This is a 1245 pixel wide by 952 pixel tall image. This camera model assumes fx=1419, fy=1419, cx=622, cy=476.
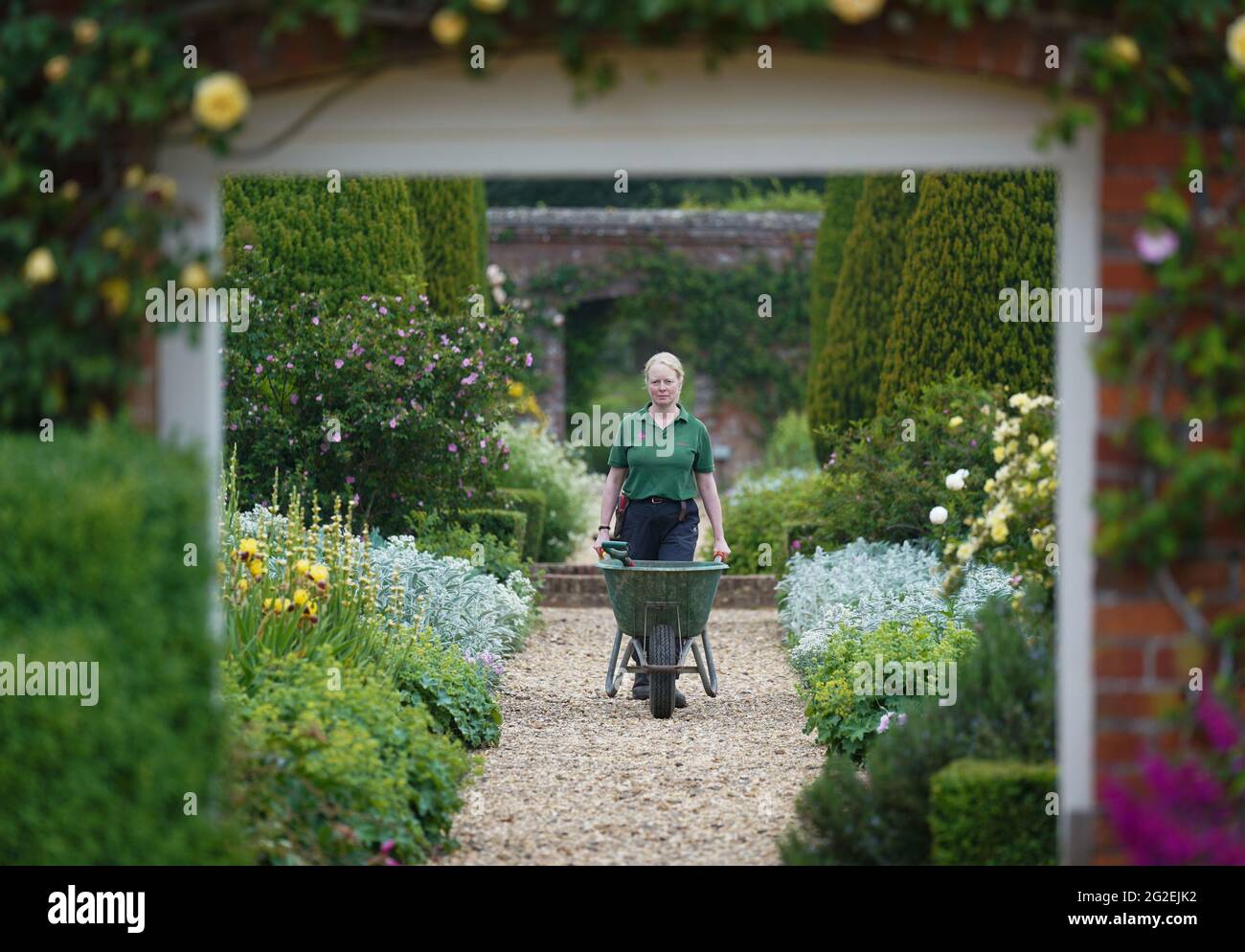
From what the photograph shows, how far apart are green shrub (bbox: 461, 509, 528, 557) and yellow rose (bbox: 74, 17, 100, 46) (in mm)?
6402

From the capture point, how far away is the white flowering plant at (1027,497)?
15.6 feet

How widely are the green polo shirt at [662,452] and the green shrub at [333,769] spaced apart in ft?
6.61

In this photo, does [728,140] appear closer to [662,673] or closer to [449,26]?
[449,26]

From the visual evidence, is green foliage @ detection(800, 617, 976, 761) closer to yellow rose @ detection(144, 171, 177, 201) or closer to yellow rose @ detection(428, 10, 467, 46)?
yellow rose @ detection(428, 10, 467, 46)

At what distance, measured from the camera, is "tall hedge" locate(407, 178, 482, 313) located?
1127 cm

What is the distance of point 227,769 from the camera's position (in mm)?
3768

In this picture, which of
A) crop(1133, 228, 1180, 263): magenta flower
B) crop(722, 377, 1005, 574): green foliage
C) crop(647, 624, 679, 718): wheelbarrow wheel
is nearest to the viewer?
crop(1133, 228, 1180, 263): magenta flower

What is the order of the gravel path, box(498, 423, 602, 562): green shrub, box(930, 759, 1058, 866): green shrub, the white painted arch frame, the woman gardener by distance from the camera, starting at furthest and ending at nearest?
box(498, 423, 602, 562): green shrub, the woman gardener, the gravel path, box(930, 759, 1058, 866): green shrub, the white painted arch frame

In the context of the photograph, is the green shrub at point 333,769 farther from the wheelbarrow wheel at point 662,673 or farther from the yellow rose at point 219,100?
the yellow rose at point 219,100

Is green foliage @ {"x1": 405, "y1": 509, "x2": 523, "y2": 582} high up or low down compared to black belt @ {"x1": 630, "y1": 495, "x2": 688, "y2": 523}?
down

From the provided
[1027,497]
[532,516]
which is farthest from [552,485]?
[1027,497]

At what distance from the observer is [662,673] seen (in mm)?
6590

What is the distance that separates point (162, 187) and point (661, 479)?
3.68m

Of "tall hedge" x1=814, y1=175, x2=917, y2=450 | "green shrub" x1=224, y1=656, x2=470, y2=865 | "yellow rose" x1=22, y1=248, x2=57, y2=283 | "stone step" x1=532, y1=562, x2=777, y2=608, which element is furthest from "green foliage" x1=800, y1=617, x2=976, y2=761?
"tall hedge" x1=814, y1=175, x2=917, y2=450
